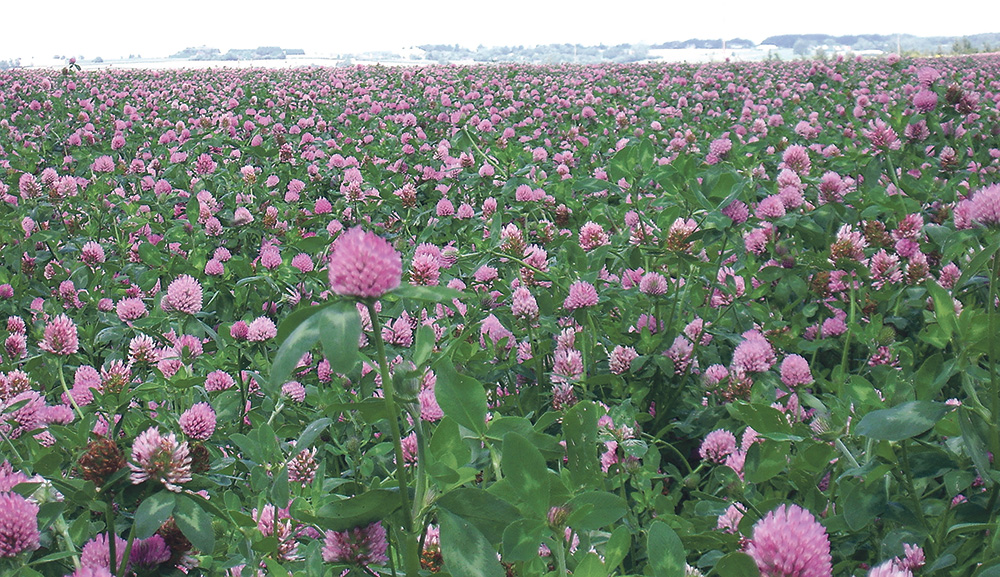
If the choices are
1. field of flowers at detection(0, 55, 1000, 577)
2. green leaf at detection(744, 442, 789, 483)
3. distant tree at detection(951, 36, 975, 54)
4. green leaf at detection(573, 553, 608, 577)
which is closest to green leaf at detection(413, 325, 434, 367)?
field of flowers at detection(0, 55, 1000, 577)

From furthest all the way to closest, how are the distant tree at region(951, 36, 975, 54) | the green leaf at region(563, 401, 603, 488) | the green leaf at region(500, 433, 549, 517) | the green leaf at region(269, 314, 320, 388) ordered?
the distant tree at region(951, 36, 975, 54) < the green leaf at region(563, 401, 603, 488) < the green leaf at region(500, 433, 549, 517) < the green leaf at region(269, 314, 320, 388)

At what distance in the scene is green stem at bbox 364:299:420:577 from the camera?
53cm

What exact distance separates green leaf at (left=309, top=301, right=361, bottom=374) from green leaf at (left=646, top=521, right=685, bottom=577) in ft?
0.93

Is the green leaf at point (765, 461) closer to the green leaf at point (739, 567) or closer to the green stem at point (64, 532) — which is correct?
the green leaf at point (739, 567)

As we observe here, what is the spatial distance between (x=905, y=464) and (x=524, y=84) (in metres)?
8.49

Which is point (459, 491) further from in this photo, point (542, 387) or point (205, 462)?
point (542, 387)

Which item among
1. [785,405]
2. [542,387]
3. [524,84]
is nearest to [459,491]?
[785,405]

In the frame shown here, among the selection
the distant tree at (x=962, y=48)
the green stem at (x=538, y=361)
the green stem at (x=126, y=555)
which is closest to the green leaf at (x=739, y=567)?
the green stem at (x=126, y=555)

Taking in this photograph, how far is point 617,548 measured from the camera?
658 millimetres

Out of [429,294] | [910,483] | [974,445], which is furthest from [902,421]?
[429,294]

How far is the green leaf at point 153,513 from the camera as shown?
0.72 meters

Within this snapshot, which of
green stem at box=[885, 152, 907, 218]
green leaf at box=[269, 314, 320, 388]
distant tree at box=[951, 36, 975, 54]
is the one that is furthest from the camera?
distant tree at box=[951, 36, 975, 54]

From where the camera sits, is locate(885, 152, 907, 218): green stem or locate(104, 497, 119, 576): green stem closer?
locate(104, 497, 119, 576): green stem

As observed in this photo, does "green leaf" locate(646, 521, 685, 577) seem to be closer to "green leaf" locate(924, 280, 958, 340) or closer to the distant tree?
"green leaf" locate(924, 280, 958, 340)
